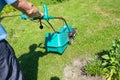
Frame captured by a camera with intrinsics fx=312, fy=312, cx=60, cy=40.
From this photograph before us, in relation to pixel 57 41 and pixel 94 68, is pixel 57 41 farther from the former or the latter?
pixel 94 68

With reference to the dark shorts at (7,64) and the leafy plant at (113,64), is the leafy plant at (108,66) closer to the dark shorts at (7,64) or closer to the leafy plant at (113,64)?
the leafy plant at (113,64)

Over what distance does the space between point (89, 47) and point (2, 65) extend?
10.3 feet

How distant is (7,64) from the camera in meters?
4.27

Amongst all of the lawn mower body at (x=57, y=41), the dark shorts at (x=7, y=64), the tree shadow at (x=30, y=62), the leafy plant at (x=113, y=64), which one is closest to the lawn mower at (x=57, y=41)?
the lawn mower body at (x=57, y=41)

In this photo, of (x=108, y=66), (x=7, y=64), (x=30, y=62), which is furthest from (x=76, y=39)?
(x=7, y=64)

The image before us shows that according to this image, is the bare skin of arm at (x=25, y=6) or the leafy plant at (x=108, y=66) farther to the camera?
the leafy plant at (x=108, y=66)

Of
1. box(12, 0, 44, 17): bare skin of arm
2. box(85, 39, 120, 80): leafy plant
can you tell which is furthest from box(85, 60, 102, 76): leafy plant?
box(12, 0, 44, 17): bare skin of arm

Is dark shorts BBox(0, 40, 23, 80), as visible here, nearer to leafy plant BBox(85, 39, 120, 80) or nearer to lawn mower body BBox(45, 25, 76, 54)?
leafy plant BBox(85, 39, 120, 80)

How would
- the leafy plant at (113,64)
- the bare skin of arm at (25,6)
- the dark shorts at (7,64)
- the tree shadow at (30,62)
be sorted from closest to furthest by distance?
1. the bare skin of arm at (25,6)
2. the dark shorts at (7,64)
3. the leafy plant at (113,64)
4. the tree shadow at (30,62)

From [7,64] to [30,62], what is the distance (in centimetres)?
251

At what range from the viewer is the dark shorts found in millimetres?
4203

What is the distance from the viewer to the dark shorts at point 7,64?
4.20 metres

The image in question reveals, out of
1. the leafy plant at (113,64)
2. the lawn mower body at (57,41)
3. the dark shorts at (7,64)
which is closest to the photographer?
the dark shorts at (7,64)

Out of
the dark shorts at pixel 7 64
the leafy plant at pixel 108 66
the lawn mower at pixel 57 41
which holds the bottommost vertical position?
the lawn mower at pixel 57 41
